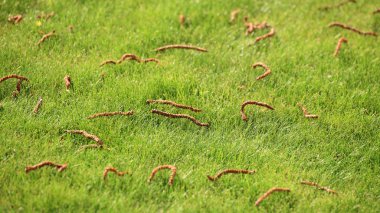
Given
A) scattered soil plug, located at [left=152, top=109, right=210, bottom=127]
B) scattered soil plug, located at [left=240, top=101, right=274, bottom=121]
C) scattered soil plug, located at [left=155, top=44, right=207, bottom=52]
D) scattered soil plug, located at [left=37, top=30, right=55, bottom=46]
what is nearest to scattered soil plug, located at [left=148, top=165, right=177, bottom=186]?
scattered soil plug, located at [left=152, top=109, right=210, bottom=127]

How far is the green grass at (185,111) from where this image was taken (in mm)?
4605

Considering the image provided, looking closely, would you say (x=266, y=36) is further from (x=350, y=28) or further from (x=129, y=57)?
(x=129, y=57)

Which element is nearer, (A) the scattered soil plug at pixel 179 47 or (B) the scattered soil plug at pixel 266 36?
(A) the scattered soil plug at pixel 179 47

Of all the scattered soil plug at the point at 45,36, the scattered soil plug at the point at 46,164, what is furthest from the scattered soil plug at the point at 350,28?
the scattered soil plug at the point at 46,164

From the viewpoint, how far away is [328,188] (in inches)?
190

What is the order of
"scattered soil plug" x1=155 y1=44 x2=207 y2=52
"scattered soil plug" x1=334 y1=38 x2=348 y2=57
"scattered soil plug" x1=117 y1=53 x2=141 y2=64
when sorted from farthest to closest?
"scattered soil plug" x1=334 y1=38 x2=348 y2=57 < "scattered soil plug" x1=155 y1=44 x2=207 y2=52 < "scattered soil plug" x1=117 y1=53 x2=141 y2=64

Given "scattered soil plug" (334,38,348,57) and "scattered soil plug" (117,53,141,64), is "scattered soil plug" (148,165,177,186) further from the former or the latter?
"scattered soil plug" (334,38,348,57)

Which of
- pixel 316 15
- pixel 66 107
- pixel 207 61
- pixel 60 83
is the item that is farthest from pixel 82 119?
pixel 316 15

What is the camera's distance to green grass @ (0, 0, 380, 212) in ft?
15.1

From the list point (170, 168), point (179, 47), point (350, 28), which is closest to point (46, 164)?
point (170, 168)

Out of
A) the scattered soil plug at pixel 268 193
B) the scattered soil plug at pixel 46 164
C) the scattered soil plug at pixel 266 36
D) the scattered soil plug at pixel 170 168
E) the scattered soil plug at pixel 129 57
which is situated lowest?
the scattered soil plug at pixel 268 193

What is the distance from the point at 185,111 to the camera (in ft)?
18.3

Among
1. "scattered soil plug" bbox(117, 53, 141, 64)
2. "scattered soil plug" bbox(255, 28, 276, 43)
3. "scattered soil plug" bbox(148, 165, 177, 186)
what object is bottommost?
"scattered soil plug" bbox(148, 165, 177, 186)

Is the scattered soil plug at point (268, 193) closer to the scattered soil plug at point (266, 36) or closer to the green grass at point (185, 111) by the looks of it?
the green grass at point (185, 111)
